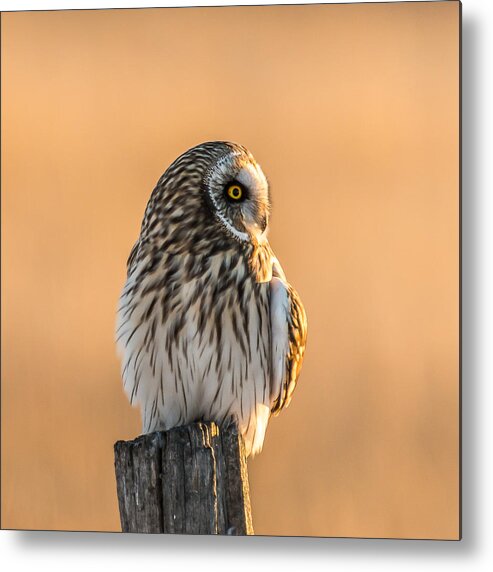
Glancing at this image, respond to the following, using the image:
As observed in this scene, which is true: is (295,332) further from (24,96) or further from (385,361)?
(24,96)

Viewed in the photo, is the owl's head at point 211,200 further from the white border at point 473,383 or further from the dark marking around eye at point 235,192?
the white border at point 473,383

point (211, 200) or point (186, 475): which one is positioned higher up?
point (211, 200)

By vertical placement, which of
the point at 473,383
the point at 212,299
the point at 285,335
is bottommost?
the point at 473,383

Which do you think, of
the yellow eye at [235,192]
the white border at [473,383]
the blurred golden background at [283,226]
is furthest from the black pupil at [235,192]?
the white border at [473,383]

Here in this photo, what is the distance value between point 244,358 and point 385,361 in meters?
0.39

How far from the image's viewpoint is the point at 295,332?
9.68 feet

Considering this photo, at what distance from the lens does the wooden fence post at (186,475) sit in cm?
274

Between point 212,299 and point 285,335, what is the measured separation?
0.75ft

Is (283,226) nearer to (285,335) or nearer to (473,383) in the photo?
(285,335)

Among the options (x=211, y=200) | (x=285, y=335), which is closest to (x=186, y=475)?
(x=285, y=335)

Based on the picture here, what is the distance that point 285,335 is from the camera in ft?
9.64

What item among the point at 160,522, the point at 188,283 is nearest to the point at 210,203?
the point at 188,283

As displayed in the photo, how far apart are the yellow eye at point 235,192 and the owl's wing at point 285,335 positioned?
0.23 m

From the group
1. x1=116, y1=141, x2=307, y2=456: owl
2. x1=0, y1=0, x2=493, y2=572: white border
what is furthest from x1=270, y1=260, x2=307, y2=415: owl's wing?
x1=0, y1=0, x2=493, y2=572: white border
